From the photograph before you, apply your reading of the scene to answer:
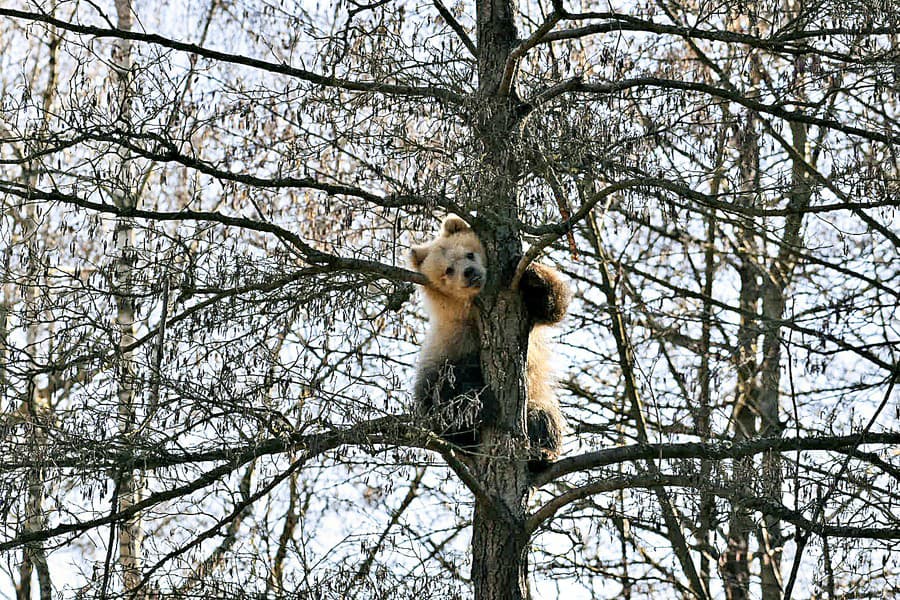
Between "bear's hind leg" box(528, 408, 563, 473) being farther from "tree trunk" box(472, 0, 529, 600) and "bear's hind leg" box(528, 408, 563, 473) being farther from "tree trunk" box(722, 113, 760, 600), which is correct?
"tree trunk" box(722, 113, 760, 600)

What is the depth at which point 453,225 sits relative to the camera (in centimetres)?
782

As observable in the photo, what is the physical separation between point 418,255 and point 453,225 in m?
0.33

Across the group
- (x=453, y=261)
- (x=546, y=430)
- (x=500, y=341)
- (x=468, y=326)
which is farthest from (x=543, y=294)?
(x=546, y=430)

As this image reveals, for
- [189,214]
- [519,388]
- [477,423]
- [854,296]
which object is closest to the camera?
[189,214]

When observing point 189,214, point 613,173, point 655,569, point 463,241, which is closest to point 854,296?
point 655,569

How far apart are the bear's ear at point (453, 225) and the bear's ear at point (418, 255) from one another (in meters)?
0.18

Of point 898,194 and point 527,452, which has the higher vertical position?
point 898,194

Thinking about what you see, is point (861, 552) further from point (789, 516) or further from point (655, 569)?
point (655, 569)

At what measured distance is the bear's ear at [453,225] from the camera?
7809mm

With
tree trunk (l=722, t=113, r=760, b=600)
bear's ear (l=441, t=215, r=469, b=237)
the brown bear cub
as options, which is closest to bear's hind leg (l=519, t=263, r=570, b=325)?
the brown bear cub

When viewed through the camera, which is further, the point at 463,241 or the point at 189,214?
the point at 463,241

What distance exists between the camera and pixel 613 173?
5.76m

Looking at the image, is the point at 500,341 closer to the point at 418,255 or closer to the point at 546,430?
the point at 546,430

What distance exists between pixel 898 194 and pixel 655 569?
5.97 meters
